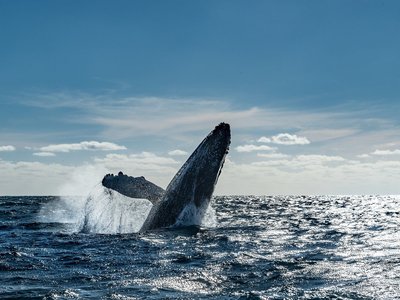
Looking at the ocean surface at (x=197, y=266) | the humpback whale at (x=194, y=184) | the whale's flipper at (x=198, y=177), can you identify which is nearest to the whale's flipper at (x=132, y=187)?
the humpback whale at (x=194, y=184)

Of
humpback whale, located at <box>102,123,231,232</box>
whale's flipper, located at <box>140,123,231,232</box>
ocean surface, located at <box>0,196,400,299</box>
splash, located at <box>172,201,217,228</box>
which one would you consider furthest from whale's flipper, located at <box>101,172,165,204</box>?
ocean surface, located at <box>0,196,400,299</box>

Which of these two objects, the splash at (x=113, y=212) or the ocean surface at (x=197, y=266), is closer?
the ocean surface at (x=197, y=266)

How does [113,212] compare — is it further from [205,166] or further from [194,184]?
[205,166]

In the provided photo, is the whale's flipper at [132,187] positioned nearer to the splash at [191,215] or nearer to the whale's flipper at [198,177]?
the whale's flipper at [198,177]

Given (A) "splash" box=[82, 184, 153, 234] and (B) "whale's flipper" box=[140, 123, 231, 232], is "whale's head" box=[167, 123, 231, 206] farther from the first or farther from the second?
(A) "splash" box=[82, 184, 153, 234]

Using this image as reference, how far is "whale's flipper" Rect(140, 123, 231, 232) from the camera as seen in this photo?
1259 centimetres

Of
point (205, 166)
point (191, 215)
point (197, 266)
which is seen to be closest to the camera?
point (197, 266)

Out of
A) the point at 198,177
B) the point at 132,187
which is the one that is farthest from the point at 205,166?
the point at 132,187

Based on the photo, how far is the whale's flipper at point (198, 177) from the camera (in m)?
12.6

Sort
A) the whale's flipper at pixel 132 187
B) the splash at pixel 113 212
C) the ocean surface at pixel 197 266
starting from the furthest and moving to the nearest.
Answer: the splash at pixel 113 212 → the whale's flipper at pixel 132 187 → the ocean surface at pixel 197 266

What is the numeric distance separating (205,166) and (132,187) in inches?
86.5

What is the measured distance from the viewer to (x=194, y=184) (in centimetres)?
1266

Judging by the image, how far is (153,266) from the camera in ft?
27.6

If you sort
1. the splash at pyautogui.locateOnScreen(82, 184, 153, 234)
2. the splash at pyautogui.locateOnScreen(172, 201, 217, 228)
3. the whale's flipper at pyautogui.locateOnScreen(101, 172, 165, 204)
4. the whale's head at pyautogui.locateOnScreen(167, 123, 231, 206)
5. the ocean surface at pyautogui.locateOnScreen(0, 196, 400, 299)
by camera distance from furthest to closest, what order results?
1. the splash at pyautogui.locateOnScreen(82, 184, 153, 234)
2. the whale's flipper at pyautogui.locateOnScreen(101, 172, 165, 204)
3. the splash at pyautogui.locateOnScreen(172, 201, 217, 228)
4. the whale's head at pyautogui.locateOnScreen(167, 123, 231, 206)
5. the ocean surface at pyautogui.locateOnScreen(0, 196, 400, 299)
